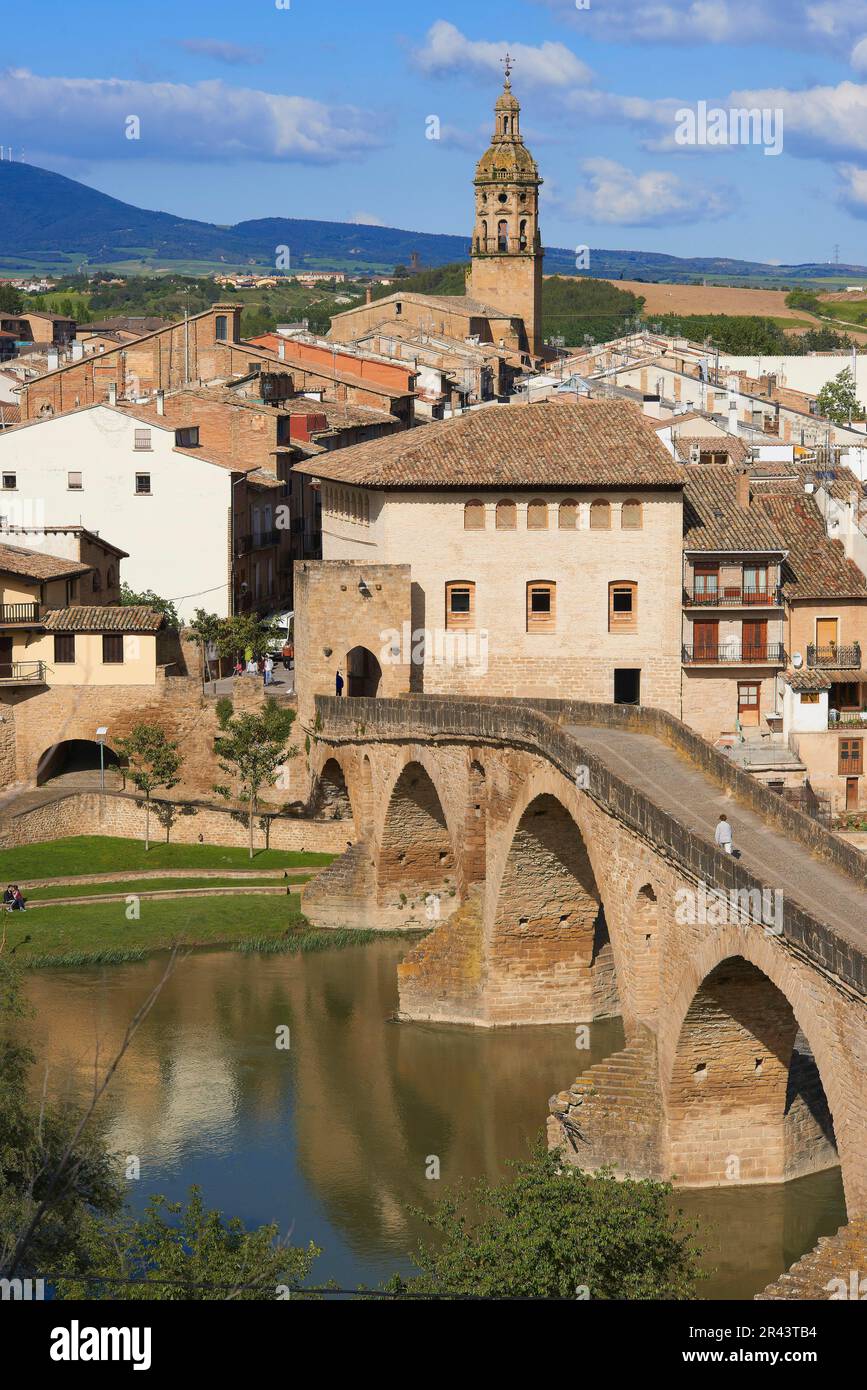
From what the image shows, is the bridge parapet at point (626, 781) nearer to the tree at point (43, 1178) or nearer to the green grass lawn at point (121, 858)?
the green grass lawn at point (121, 858)

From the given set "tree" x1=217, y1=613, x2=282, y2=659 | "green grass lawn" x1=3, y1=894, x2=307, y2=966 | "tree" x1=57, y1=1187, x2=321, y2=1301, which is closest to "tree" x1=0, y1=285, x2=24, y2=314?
"tree" x1=217, y1=613, x2=282, y2=659

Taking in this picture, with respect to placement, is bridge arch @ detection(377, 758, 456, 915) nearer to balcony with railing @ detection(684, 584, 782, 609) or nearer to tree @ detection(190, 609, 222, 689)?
balcony with railing @ detection(684, 584, 782, 609)

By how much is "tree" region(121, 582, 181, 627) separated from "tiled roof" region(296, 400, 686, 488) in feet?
42.6

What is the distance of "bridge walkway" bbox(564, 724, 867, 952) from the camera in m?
28.6

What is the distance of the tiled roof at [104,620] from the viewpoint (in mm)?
57375

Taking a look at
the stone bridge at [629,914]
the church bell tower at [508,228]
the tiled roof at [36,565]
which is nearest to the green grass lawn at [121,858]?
the stone bridge at [629,914]

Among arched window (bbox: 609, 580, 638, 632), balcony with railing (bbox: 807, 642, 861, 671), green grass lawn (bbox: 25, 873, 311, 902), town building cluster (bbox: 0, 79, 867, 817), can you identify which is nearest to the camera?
green grass lawn (bbox: 25, 873, 311, 902)

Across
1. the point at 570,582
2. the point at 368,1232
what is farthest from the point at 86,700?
the point at 368,1232

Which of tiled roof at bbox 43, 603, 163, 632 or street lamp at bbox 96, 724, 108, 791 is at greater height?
tiled roof at bbox 43, 603, 163, 632

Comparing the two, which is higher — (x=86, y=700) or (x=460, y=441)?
(x=460, y=441)

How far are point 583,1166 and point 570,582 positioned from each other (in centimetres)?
2184

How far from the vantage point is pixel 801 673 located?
54.8 m
